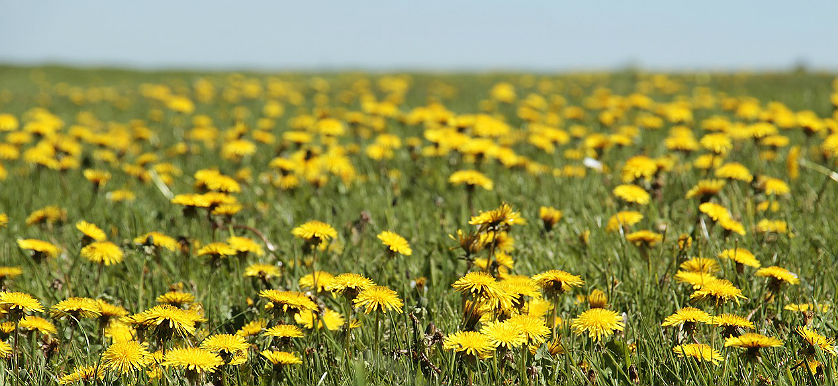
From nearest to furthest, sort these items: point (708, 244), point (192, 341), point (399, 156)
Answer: point (192, 341) → point (708, 244) → point (399, 156)

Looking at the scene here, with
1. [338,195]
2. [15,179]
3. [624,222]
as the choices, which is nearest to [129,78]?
[15,179]

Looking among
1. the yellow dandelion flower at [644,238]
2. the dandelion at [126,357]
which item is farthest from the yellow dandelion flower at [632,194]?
the dandelion at [126,357]

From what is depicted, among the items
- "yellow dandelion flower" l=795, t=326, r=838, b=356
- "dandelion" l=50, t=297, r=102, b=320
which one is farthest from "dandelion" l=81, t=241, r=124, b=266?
"yellow dandelion flower" l=795, t=326, r=838, b=356

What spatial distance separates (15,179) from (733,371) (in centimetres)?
421

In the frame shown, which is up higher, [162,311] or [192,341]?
[162,311]

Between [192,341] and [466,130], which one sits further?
[466,130]

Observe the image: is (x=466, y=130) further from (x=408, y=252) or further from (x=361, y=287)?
(x=361, y=287)

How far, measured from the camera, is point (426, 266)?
2.44 m

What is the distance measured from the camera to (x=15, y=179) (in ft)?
14.0

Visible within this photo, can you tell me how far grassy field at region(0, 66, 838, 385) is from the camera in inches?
64.7

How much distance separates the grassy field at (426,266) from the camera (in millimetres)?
1644

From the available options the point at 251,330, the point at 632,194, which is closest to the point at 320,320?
the point at 251,330

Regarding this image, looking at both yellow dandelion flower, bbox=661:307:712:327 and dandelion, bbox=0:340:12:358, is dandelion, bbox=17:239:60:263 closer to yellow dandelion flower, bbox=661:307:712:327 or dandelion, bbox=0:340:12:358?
dandelion, bbox=0:340:12:358

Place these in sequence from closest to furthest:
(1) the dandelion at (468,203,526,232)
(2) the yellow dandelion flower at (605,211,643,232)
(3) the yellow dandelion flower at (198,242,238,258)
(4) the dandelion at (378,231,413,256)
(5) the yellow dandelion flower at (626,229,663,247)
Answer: (1) the dandelion at (468,203,526,232) → (4) the dandelion at (378,231,413,256) → (3) the yellow dandelion flower at (198,242,238,258) → (5) the yellow dandelion flower at (626,229,663,247) → (2) the yellow dandelion flower at (605,211,643,232)
